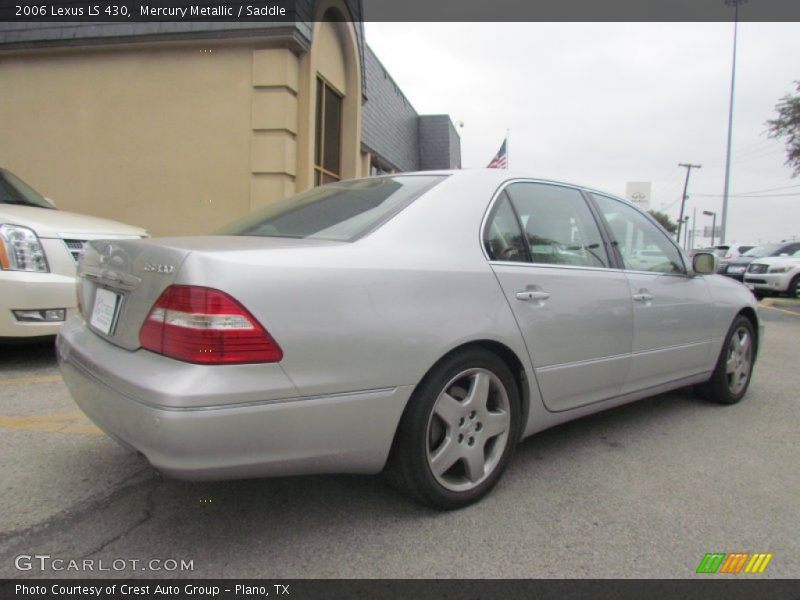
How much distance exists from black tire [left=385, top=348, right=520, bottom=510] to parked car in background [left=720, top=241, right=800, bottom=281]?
48.7ft

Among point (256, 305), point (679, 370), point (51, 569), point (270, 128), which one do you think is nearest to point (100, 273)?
point (256, 305)

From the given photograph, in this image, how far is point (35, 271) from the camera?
398 centimetres

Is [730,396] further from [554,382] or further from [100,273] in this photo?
[100,273]

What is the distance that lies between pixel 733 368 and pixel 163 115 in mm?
7489

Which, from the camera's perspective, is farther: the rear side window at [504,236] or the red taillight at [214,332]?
the rear side window at [504,236]

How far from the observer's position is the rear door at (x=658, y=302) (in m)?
3.17

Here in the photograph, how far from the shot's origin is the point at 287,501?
Result: 7.75ft

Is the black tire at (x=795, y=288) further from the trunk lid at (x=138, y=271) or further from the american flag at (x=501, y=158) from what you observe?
the trunk lid at (x=138, y=271)

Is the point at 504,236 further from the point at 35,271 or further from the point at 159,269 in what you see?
the point at 35,271

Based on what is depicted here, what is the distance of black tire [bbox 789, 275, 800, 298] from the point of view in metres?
13.0

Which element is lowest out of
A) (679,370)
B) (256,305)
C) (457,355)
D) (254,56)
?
(679,370)

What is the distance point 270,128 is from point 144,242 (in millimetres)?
5840

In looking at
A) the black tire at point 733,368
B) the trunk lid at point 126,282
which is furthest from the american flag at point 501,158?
the trunk lid at point 126,282

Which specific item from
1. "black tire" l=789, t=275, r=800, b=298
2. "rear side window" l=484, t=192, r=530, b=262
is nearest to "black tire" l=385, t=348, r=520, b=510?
"rear side window" l=484, t=192, r=530, b=262
